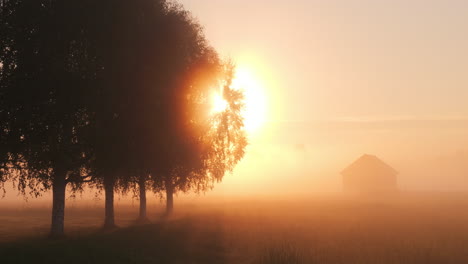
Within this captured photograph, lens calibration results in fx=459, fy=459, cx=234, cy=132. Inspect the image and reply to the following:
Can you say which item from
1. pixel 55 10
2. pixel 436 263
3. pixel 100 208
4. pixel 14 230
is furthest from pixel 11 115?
pixel 100 208

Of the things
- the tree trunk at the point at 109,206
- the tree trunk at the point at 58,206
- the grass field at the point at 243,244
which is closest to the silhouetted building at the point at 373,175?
the grass field at the point at 243,244

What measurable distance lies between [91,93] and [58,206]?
24.2ft

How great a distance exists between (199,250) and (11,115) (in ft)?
40.9

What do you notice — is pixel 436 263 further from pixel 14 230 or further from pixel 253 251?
pixel 14 230

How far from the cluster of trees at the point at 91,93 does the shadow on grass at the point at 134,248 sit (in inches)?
149

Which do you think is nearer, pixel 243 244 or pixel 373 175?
pixel 243 244

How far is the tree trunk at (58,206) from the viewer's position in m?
27.2

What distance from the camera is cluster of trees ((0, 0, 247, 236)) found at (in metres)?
25.2

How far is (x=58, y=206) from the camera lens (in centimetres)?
2778

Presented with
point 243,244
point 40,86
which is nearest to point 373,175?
point 243,244

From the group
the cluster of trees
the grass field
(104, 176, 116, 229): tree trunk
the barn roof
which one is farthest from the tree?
the barn roof

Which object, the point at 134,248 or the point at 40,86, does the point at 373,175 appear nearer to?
the point at 134,248

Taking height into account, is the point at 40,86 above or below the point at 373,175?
above

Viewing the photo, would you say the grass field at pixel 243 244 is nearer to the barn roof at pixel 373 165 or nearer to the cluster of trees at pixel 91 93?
the cluster of trees at pixel 91 93
